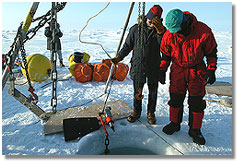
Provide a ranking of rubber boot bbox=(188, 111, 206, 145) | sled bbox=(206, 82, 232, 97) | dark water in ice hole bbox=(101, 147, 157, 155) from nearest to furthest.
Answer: rubber boot bbox=(188, 111, 206, 145) → dark water in ice hole bbox=(101, 147, 157, 155) → sled bbox=(206, 82, 232, 97)

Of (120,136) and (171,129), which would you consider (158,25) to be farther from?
(120,136)

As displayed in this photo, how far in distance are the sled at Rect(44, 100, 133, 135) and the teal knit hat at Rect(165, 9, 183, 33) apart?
1742 millimetres

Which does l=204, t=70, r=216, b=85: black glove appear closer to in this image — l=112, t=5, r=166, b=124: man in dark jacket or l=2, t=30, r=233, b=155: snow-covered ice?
l=112, t=5, r=166, b=124: man in dark jacket

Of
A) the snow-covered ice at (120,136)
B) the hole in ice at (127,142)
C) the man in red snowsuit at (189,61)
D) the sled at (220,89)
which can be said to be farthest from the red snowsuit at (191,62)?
the sled at (220,89)

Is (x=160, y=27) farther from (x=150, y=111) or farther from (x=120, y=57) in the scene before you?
(x=150, y=111)

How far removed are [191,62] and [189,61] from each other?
1.1 inches

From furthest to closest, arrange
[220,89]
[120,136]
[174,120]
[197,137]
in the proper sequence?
[220,89] → [120,136] → [174,120] → [197,137]

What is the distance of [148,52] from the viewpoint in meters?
2.61

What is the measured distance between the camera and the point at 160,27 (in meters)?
2.37

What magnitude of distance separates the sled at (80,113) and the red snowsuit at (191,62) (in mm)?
1006

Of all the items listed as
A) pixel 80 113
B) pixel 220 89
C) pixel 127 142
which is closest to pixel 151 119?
pixel 127 142

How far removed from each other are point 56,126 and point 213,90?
12.2ft

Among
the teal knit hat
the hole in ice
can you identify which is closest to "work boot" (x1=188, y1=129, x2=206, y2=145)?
the hole in ice

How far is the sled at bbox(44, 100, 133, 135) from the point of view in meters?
2.76
